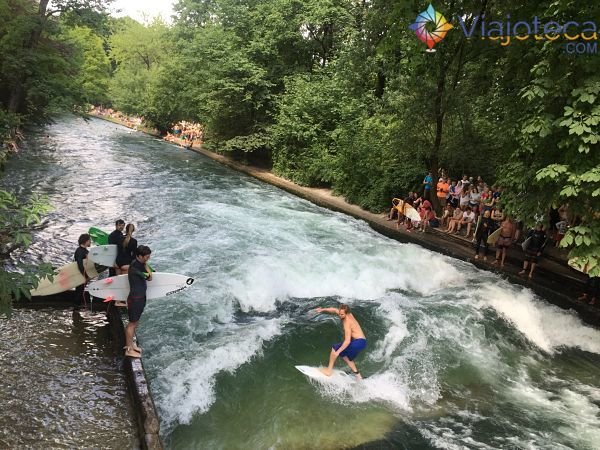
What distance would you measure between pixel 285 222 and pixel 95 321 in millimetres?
9922

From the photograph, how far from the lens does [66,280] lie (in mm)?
8516

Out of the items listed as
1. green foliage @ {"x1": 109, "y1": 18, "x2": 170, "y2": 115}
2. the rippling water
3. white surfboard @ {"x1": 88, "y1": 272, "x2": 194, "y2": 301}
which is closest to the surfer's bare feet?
the rippling water

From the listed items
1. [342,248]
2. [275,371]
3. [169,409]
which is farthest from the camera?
[342,248]

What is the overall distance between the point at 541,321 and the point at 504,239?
10.0ft

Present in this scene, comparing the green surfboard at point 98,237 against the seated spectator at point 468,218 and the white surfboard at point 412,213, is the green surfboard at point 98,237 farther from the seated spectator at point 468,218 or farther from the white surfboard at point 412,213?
the seated spectator at point 468,218

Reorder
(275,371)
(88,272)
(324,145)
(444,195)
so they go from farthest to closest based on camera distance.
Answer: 1. (324,145)
2. (444,195)
3. (88,272)
4. (275,371)

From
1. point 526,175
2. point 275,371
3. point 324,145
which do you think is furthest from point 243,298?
point 324,145

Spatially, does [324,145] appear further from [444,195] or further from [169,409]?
[169,409]

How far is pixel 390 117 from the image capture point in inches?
786

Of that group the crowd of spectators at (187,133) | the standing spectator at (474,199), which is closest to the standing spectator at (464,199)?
the standing spectator at (474,199)

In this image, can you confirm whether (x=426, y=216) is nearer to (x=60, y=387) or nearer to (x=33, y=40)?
(x=60, y=387)

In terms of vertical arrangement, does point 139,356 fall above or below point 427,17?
below

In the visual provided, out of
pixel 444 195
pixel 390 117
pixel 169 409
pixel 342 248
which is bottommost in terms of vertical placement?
pixel 169 409

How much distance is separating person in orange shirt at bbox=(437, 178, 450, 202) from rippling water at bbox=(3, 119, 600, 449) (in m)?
3.00
